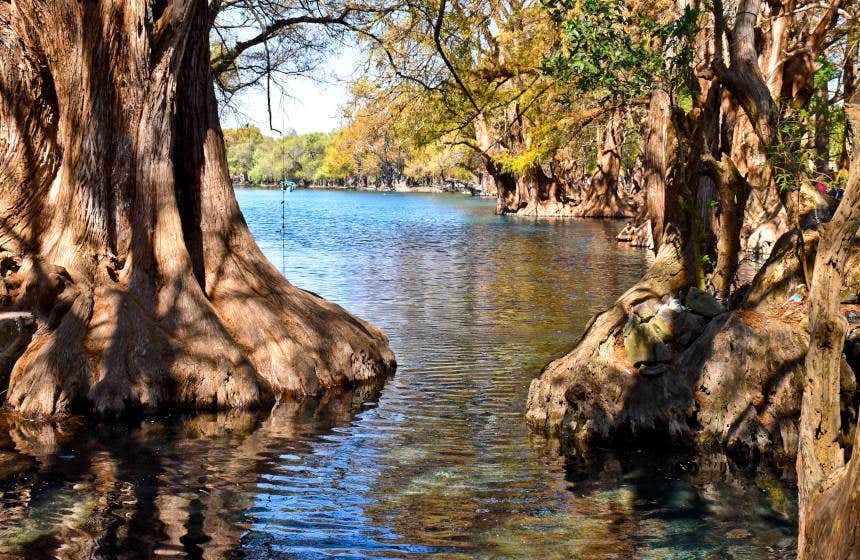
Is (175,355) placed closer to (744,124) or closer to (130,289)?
(130,289)

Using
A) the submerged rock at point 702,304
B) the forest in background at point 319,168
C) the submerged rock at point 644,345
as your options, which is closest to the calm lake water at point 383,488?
the submerged rock at point 644,345

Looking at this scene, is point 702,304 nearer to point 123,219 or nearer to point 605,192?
point 123,219

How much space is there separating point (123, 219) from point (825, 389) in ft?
29.4

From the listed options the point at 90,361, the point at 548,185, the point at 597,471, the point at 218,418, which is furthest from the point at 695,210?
the point at 548,185

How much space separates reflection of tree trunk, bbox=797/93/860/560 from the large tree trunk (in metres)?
7.09

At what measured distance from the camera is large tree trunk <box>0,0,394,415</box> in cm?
1041

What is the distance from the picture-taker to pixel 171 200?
1155 centimetres

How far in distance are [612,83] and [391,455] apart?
638 cm

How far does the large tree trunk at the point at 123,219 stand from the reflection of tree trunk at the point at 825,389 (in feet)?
23.3

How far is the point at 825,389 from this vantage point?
4.85 metres

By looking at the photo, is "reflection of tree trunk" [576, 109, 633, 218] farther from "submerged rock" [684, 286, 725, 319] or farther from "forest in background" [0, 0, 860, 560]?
"submerged rock" [684, 286, 725, 319]

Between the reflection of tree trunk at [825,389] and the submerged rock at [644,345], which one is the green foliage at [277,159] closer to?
the submerged rock at [644,345]

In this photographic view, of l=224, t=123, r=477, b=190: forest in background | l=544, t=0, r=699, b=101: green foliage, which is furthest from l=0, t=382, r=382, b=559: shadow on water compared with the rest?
l=224, t=123, r=477, b=190: forest in background

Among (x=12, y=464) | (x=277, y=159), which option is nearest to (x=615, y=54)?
(x=12, y=464)
